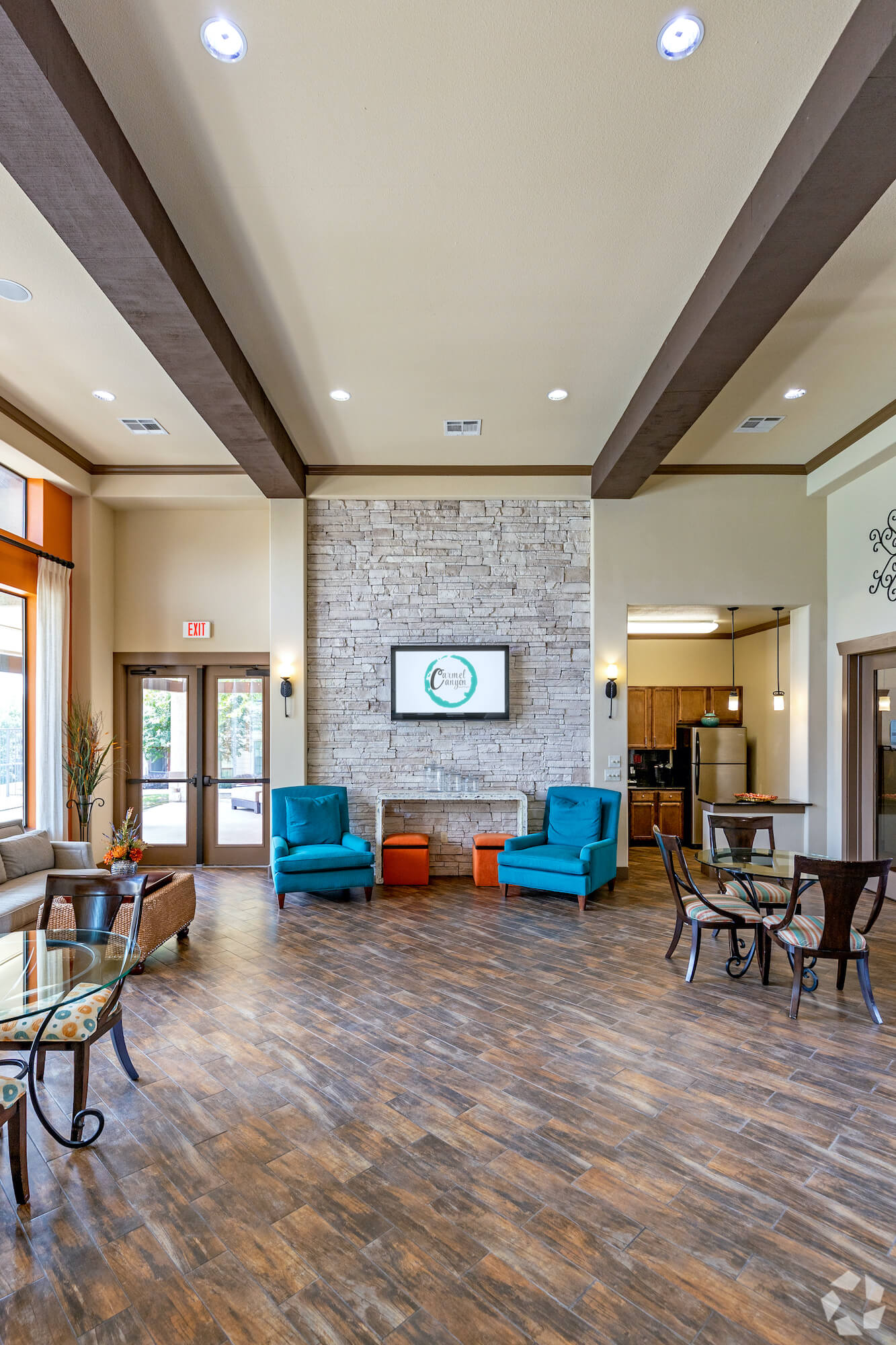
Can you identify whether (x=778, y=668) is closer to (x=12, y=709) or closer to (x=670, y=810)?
(x=670, y=810)

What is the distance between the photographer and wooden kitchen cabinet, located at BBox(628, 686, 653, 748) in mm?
9562

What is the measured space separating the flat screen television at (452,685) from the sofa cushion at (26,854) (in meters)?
3.18

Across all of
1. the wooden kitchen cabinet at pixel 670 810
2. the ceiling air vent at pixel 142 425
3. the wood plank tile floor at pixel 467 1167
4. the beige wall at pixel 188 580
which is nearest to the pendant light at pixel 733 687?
the wooden kitchen cabinet at pixel 670 810

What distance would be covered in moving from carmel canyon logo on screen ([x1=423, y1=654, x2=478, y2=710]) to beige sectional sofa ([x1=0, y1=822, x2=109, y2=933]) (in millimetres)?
3282

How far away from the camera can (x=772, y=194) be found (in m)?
2.97

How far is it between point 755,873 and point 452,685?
3.52 metres

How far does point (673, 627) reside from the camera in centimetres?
955

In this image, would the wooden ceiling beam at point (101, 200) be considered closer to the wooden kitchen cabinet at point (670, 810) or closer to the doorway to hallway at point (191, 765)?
the doorway to hallway at point (191, 765)

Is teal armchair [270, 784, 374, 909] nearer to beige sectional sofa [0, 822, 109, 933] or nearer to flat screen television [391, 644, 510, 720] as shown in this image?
flat screen television [391, 644, 510, 720]

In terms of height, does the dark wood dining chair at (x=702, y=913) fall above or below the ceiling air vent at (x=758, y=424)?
below

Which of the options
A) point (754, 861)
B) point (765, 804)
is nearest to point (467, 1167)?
point (754, 861)

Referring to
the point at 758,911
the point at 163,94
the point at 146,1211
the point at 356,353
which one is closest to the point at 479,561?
the point at 356,353

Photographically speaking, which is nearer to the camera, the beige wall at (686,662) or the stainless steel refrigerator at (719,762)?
the stainless steel refrigerator at (719,762)

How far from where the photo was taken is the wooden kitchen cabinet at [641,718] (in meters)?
9.56
